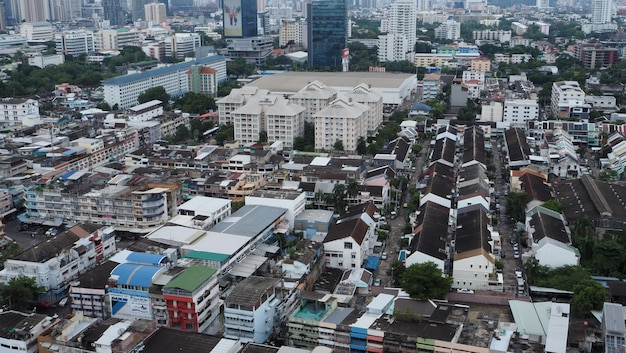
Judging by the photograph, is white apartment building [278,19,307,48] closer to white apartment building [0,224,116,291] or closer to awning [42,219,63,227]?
awning [42,219,63,227]

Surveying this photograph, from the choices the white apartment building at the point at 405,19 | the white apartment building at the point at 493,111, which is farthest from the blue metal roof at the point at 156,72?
the white apartment building at the point at 493,111

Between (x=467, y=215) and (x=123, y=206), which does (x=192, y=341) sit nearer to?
(x=123, y=206)

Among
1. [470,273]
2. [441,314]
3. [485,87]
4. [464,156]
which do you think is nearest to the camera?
[441,314]

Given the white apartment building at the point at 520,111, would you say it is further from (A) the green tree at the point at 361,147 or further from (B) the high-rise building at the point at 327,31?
(B) the high-rise building at the point at 327,31

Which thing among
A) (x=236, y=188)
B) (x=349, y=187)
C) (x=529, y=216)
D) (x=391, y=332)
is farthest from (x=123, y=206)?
(x=529, y=216)

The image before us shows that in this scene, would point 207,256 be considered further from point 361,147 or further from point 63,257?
point 361,147

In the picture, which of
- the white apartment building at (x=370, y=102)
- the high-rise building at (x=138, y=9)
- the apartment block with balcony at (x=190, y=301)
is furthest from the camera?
the high-rise building at (x=138, y=9)

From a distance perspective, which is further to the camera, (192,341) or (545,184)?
(545,184)
